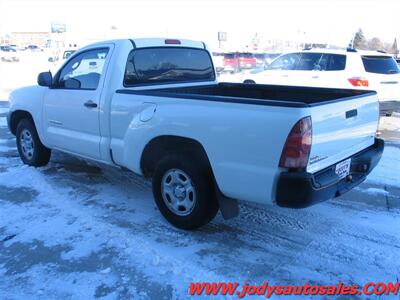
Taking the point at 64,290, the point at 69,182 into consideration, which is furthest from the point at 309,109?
the point at 69,182

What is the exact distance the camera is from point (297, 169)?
3.22m

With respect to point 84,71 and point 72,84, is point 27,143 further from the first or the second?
point 84,71

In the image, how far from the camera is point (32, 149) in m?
6.18

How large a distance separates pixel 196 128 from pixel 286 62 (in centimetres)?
764

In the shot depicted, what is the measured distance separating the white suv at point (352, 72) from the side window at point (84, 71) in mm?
6105

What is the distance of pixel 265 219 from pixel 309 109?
64.8 inches

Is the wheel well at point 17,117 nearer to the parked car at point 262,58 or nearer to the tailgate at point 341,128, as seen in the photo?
→ the tailgate at point 341,128

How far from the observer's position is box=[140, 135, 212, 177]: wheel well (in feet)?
12.6

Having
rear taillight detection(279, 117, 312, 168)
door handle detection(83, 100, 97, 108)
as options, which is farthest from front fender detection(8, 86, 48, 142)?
rear taillight detection(279, 117, 312, 168)

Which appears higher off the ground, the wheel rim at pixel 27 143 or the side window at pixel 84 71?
the side window at pixel 84 71

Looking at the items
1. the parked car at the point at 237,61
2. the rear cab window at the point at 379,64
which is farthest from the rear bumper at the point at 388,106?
the parked car at the point at 237,61

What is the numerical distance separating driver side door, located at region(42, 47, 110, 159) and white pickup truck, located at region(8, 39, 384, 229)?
0.04ft

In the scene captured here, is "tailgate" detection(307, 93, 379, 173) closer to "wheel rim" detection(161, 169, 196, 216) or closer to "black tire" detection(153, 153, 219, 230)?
"black tire" detection(153, 153, 219, 230)

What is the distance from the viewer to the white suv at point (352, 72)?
360 inches
